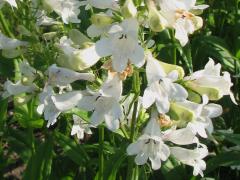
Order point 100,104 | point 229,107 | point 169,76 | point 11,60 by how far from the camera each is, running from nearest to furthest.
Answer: point 169,76, point 100,104, point 11,60, point 229,107

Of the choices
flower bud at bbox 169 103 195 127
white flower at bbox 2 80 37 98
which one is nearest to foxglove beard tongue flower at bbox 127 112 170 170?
flower bud at bbox 169 103 195 127

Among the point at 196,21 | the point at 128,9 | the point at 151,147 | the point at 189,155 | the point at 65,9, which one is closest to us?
the point at 128,9

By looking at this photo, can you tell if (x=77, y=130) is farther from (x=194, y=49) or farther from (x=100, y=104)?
(x=194, y=49)

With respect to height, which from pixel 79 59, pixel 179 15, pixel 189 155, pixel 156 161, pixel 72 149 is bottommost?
pixel 72 149

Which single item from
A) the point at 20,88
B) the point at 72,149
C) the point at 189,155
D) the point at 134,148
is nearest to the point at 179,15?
the point at 134,148

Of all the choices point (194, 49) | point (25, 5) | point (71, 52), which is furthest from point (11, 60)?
point (71, 52)

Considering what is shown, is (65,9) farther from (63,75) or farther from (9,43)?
(63,75)
